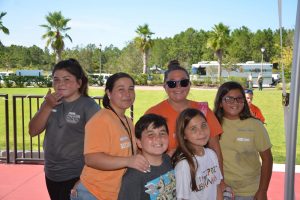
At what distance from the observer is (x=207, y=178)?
217 centimetres

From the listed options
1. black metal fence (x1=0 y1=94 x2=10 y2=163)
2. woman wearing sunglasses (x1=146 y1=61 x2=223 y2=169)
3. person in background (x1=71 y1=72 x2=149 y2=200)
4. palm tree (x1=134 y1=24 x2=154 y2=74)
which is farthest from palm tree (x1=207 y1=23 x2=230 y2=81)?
person in background (x1=71 y1=72 x2=149 y2=200)

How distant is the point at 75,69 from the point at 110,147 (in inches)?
31.7

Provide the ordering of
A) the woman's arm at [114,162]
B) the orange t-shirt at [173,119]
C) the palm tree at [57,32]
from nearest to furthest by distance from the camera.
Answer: the woman's arm at [114,162]
the orange t-shirt at [173,119]
the palm tree at [57,32]

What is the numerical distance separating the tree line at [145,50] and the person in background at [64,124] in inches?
1156

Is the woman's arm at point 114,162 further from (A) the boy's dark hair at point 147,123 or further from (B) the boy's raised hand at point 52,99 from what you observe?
(B) the boy's raised hand at point 52,99

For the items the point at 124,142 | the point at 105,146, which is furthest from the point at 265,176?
the point at 105,146

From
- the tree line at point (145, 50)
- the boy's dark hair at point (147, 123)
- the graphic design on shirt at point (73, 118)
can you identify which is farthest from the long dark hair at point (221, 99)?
the tree line at point (145, 50)

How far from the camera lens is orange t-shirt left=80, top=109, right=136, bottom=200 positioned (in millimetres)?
1885

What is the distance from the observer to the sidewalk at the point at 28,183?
15.8ft

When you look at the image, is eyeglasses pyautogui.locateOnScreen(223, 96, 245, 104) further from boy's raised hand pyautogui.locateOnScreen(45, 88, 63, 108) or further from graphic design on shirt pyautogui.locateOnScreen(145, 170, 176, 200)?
boy's raised hand pyautogui.locateOnScreen(45, 88, 63, 108)

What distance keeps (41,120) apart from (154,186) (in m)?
1.00

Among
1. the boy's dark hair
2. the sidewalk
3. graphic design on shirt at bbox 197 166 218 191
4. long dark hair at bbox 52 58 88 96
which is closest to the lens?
the boy's dark hair

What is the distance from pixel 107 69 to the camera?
2982 inches

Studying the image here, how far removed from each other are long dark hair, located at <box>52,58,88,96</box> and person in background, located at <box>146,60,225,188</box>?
515 millimetres
